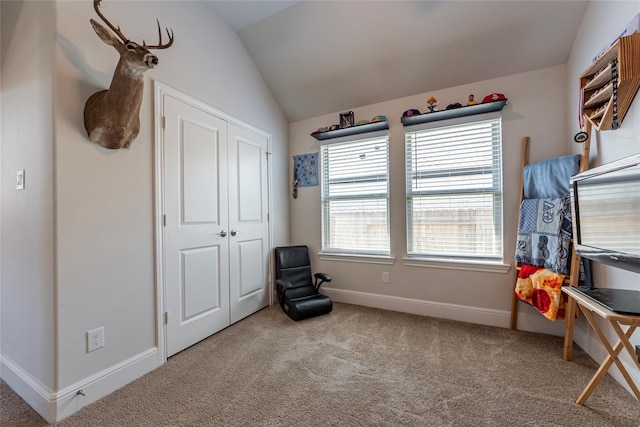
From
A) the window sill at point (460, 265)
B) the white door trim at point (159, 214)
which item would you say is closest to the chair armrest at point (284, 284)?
the white door trim at point (159, 214)

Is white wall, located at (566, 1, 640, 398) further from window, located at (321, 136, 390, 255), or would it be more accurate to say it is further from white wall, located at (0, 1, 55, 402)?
white wall, located at (0, 1, 55, 402)

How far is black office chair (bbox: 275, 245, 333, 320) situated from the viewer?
2.73 m

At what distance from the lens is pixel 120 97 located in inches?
62.2

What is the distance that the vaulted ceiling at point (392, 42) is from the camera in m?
2.19

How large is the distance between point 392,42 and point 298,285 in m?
2.83

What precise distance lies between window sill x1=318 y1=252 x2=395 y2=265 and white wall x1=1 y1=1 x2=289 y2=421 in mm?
1974

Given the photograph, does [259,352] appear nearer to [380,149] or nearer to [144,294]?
[144,294]

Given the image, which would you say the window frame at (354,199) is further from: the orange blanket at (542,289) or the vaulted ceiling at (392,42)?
the orange blanket at (542,289)

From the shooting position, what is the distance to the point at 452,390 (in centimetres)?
163

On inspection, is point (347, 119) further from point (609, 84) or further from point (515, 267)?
point (515, 267)

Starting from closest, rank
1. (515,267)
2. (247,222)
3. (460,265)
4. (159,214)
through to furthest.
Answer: (159,214) < (515,267) < (460,265) < (247,222)

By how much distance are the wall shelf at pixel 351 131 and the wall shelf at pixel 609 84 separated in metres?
1.61

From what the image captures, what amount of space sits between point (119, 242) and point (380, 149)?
2689 millimetres

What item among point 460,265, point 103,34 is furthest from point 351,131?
point 103,34
